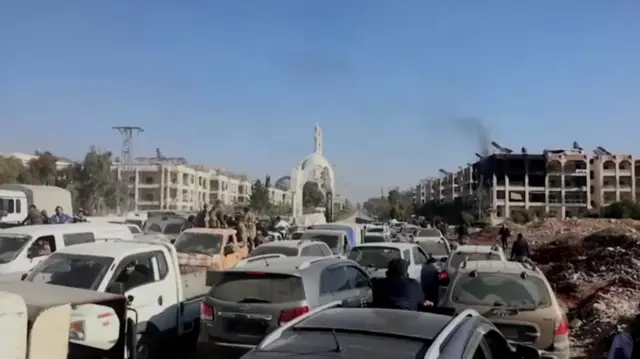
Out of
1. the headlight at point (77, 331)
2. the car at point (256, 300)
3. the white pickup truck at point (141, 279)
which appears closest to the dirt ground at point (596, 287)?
the car at point (256, 300)

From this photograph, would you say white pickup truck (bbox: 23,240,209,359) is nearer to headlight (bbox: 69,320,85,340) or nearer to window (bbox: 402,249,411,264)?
headlight (bbox: 69,320,85,340)

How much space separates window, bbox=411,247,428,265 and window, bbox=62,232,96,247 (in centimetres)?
696

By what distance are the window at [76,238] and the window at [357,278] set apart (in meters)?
6.59

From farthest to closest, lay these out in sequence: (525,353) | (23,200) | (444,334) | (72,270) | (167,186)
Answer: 1. (167,186)
2. (23,200)
3. (72,270)
4. (525,353)
5. (444,334)

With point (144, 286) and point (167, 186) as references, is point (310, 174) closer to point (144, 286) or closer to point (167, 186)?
point (167, 186)

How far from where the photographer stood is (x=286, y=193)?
7298 inches

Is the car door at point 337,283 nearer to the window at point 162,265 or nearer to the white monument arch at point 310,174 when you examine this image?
the window at point 162,265

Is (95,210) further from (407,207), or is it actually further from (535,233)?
(407,207)

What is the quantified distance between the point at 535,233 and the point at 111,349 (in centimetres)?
5344

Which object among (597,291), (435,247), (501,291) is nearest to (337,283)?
(501,291)

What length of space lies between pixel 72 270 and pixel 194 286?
3214 millimetres

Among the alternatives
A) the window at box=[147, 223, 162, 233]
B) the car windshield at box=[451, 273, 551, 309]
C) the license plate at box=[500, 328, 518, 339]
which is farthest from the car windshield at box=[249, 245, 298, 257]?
the window at box=[147, 223, 162, 233]

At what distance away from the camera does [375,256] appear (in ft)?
47.9

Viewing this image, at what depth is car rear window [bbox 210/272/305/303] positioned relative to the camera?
323 inches
